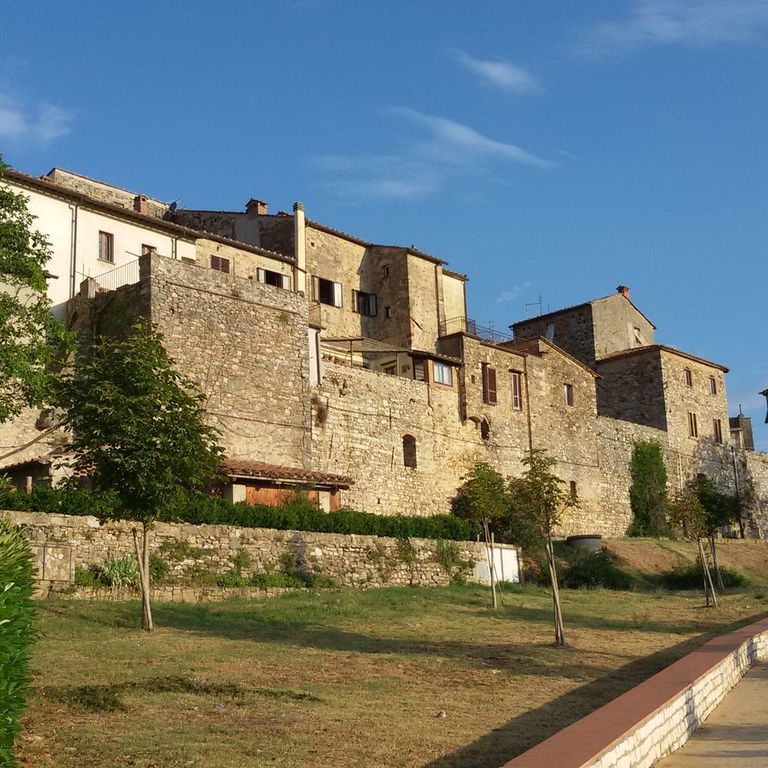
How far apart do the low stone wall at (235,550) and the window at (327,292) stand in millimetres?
17396

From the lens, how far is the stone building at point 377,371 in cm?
3375

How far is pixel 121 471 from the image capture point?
1859cm

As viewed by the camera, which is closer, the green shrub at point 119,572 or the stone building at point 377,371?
the green shrub at point 119,572

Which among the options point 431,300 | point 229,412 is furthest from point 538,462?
point 431,300

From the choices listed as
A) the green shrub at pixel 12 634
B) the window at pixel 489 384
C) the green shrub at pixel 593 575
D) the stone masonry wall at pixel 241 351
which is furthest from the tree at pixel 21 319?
the window at pixel 489 384

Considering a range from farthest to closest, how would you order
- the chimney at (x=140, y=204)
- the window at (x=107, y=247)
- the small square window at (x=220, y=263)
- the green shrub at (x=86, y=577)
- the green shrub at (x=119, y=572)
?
the chimney at (x=140, y=204), the small square window at (x=220, y=263), the window at (x=107, y=247), the green shrub at (x=119, y=572), the green shrub at (x=86, y=577)

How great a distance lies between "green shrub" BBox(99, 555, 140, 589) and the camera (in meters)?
21.5

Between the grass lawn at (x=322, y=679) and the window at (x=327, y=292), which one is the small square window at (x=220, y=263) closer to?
the window at (x=327, y=292)

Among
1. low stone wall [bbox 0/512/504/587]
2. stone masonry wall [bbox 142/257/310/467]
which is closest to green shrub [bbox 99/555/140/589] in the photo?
low stone wall [bbox 0/512/504/587]

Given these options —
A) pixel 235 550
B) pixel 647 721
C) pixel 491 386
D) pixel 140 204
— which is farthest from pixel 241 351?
pixel 647 721

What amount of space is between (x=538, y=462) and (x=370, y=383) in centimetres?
1893

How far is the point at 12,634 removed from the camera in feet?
25.1

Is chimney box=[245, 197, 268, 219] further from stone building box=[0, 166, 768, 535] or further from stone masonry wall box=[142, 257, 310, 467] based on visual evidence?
stone masonry wall box=[142, 257, 310, 467]

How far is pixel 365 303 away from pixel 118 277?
15555 millimetres
